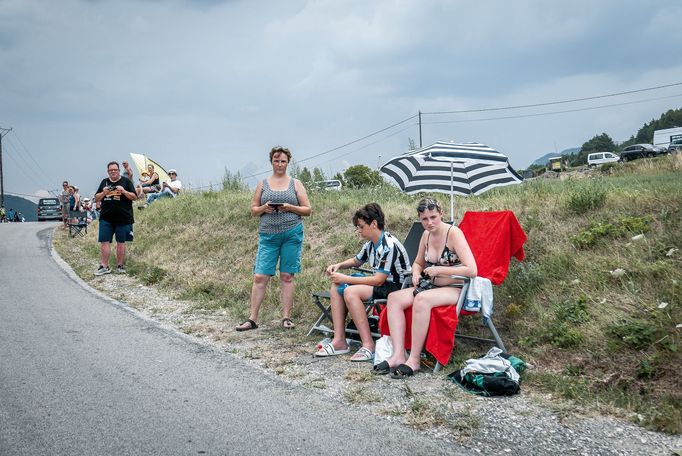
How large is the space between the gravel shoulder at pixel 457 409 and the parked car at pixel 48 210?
119ft

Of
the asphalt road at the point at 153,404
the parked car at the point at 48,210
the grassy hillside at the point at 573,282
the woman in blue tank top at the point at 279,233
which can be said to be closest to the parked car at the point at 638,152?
the grassy hillside at the point at 573,282

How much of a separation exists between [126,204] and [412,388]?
769cm

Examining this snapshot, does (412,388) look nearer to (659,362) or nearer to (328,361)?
(328,361)

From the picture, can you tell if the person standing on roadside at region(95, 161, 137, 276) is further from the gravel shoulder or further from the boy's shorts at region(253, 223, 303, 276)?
the gravel shoulder

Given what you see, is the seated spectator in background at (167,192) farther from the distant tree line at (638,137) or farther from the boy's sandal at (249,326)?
the distant tree line at (638,137)

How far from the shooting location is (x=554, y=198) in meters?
8.67

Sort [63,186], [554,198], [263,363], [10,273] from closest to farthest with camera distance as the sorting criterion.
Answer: [263,363] < [554,198] < [10,273] < [63,186]

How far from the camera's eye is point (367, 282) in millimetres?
5984

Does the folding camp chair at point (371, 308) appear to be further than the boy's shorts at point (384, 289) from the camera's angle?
Yes

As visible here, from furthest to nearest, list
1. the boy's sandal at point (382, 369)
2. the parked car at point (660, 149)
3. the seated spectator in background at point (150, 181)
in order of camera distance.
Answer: the parked car at point (660, 149)
the seated spectator in background at point (150, 181)
the boy's sandal at point (382, 369)

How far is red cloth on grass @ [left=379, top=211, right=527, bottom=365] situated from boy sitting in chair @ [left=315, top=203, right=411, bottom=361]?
0.80ft

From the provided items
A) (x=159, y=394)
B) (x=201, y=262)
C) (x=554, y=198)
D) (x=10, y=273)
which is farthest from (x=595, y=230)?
(x=10, y=273)

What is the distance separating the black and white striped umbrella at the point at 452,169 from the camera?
23.4 ft

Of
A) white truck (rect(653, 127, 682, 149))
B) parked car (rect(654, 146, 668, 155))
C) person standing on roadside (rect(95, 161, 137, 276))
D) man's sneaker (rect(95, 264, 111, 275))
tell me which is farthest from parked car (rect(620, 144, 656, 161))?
man's sneaker (rect(95, 264, 111, 275))
